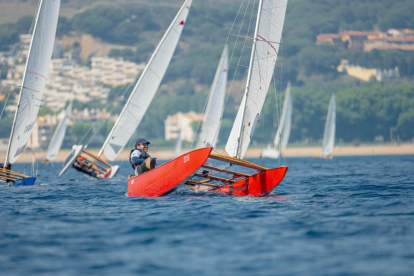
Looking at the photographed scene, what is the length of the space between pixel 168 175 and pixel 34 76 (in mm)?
10641

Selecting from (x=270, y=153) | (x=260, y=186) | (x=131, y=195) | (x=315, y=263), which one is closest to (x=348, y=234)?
(x=315, y=263)

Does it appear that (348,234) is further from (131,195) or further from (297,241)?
(131,195)

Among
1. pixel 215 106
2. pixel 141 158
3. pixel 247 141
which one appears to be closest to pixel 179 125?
pixel 215 106

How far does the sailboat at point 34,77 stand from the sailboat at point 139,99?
6927mm

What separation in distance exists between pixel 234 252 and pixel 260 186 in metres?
9.89

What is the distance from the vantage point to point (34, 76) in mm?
30453

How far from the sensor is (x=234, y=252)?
43.6ft

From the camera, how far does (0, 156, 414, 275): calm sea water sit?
1230 cm

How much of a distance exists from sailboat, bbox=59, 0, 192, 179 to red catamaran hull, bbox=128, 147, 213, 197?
14465 millimetres

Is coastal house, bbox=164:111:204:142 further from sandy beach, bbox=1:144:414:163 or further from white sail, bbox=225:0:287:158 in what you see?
white sail, bbox=225:0:287:158

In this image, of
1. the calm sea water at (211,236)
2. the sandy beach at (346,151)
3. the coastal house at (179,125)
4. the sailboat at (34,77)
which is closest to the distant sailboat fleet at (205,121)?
the sailboat at (34,77)

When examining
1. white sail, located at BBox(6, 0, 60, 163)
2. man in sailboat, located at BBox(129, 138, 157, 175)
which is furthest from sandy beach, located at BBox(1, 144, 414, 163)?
man in sailboat, located at BBox(129, 138, 157, 175)

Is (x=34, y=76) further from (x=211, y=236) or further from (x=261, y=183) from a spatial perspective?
(x=211, y=236)

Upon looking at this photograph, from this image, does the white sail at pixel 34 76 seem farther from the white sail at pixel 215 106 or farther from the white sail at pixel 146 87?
the white sail at pixel 215 106
